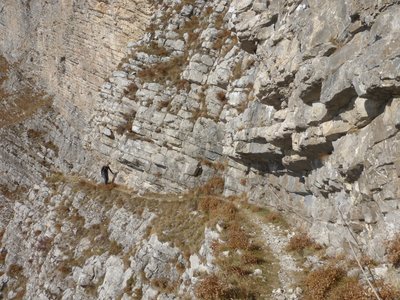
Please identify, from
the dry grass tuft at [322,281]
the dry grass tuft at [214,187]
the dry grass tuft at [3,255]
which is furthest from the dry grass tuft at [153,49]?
the dry grass tuft at [322,281]

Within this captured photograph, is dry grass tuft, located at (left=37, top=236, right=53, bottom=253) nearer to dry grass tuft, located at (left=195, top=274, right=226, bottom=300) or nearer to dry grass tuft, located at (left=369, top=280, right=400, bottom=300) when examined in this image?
dry grass tuft, located at (left=195, top=274, right=226, bottom=300)

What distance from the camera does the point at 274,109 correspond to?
17000 mm

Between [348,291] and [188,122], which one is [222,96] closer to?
[188,122]

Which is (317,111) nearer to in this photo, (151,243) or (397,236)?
(397,236)

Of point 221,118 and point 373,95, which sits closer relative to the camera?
point 373,95

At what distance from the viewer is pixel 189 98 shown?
2375 cm

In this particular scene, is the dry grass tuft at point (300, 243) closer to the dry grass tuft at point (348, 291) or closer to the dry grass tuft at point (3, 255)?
the dry grass tuft at point (348, 291)

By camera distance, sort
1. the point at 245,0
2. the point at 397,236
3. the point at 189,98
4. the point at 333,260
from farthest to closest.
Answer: the point at 189,98 → the point at 245,0 → the point at 333,260 → the point at 397,236

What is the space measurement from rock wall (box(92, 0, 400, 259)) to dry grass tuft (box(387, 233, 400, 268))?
0.35 metres

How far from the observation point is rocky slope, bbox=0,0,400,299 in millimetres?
10773

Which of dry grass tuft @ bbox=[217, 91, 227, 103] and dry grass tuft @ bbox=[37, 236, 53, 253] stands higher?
dry grass tuft @ bbox=[217, 91, 227, 103]

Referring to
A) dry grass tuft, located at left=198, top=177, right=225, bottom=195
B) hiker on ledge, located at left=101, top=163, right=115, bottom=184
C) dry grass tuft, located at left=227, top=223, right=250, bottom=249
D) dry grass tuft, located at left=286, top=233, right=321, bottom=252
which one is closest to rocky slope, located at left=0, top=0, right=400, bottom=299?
dry grass tuft, located at left=198, top=177, right=225, bottom=195

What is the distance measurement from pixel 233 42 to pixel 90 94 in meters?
14.8

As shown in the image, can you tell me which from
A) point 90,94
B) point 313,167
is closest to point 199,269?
point 313,167
